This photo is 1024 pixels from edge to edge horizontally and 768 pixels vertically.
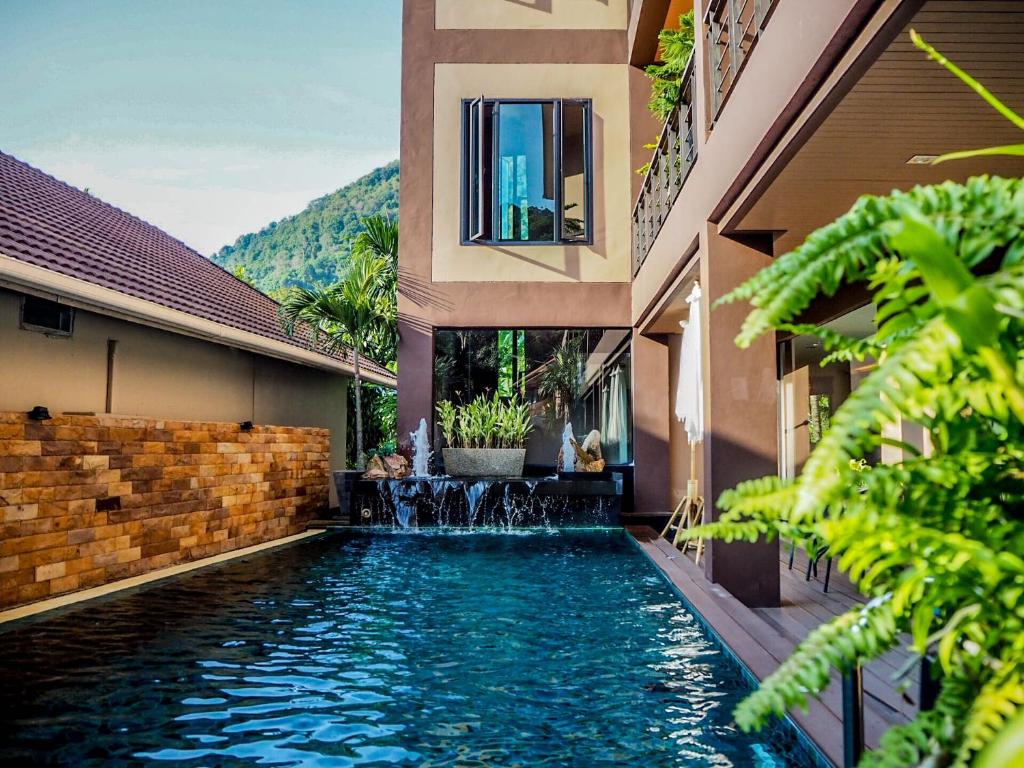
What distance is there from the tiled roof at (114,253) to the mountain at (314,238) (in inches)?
888

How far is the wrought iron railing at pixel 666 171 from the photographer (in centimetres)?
714

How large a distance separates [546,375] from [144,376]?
547cm

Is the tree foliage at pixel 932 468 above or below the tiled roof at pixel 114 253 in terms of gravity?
below

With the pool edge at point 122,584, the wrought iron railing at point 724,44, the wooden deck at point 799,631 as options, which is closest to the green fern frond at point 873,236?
the wooden deck at point 799,631

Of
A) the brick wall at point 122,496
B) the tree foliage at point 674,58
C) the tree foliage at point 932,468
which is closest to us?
the tree foliage at point 932,468

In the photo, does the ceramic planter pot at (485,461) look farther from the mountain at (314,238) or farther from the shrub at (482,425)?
the mountain at (314,238)

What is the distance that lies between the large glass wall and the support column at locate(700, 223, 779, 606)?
5.73 metres

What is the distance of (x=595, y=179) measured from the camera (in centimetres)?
1152

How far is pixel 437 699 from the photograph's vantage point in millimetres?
3406

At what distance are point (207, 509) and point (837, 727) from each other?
609 centimetres

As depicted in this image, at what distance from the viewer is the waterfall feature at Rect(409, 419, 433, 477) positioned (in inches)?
425

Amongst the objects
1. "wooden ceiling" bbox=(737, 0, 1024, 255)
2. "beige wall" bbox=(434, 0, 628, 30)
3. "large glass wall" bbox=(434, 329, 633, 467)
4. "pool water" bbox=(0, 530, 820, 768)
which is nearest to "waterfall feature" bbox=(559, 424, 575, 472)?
"large glass wall" bbox=(434, 329, 633, 467)

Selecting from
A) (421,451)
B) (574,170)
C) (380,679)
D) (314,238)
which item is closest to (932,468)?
(380,679)

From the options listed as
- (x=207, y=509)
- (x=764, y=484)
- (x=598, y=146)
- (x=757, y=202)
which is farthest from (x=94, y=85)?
(x=764, y=484)
